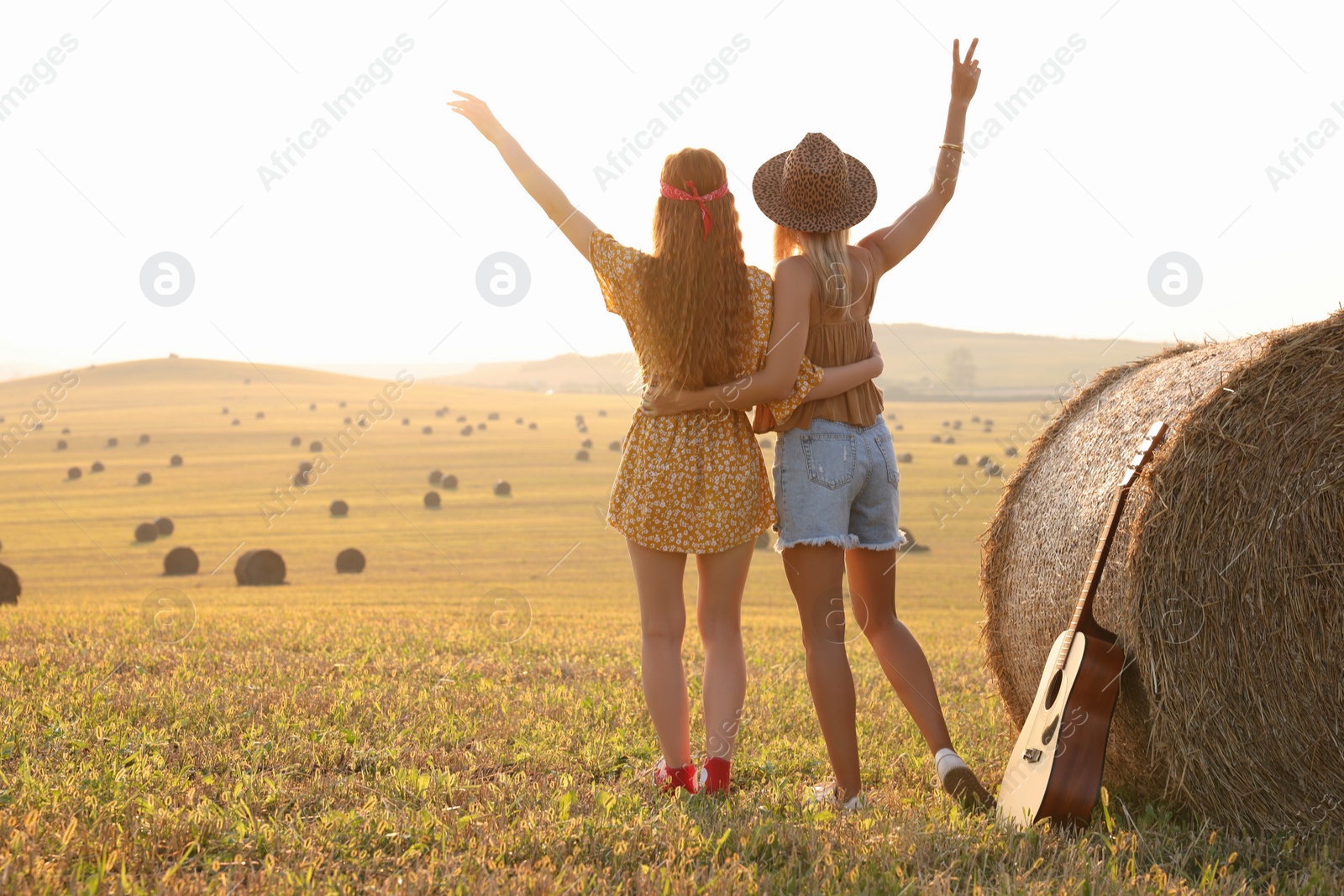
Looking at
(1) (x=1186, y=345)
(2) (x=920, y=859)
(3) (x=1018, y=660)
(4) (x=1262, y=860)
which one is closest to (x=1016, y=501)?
(3) (x=1018, y=660)

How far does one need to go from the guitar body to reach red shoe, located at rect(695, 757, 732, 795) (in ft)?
3.60

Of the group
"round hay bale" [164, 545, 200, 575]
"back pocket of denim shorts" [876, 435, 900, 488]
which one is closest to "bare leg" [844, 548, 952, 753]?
"back pocket of denim shorts" [876, 435, 900, 488]

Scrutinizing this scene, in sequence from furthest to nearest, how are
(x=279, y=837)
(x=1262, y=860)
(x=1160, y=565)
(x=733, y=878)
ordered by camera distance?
(x=1160, y=565), (x=1262, y=860), (x=279, y=837), (x=733, y=878)

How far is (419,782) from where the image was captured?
4145 mm

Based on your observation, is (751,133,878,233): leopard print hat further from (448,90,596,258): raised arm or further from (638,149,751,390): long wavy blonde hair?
(448,90,596,258): raised arm

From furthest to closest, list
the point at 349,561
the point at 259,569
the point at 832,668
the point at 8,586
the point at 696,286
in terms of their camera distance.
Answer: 1. the point at 349,561
2. the point at 259,569
3. the point at 8,586
4. the point at 832,668
5. the point at 696,286

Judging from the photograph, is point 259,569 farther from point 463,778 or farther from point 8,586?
point 463,778

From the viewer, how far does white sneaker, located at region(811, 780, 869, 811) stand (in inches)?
167

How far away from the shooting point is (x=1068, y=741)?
4086mm

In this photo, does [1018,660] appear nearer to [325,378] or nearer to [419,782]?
[419,782]

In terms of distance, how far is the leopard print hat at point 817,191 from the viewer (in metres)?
4.27

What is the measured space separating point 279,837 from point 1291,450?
403 cm

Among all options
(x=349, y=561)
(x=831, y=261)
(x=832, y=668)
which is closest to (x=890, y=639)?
(x=832, y=668)

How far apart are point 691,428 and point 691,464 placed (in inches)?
5.8
